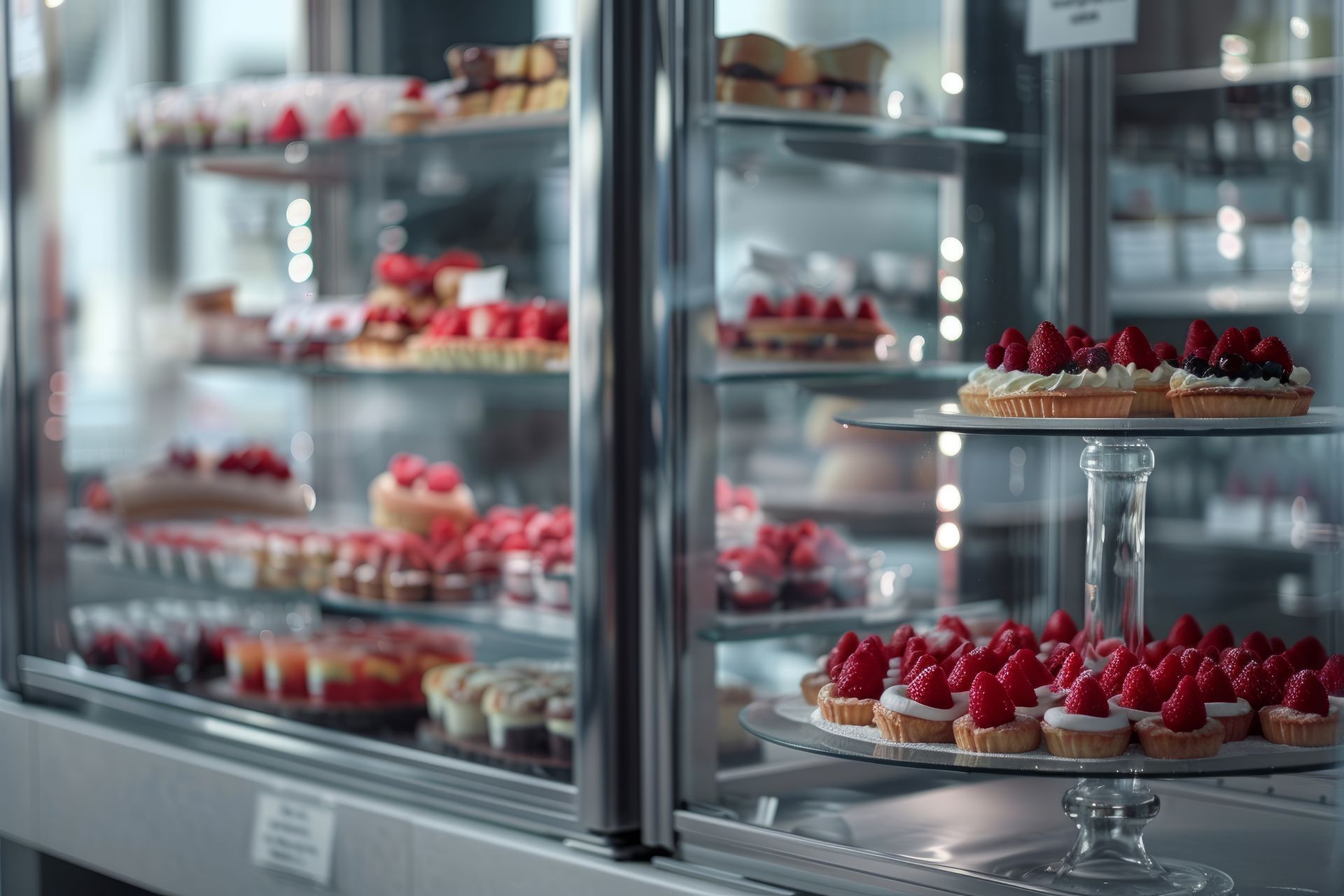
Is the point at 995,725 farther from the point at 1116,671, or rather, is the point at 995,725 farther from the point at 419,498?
the point at 419,498

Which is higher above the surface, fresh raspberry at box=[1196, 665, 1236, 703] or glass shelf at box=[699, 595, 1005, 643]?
fresh raspberry at box=[1196, 665, 1236, 703]

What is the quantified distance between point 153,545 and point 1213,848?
6.60ft

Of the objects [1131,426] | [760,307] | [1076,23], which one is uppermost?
[1076,23]

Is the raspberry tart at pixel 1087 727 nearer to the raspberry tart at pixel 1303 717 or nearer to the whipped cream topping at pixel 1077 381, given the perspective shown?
the raspberry tart at pixel 1303 717

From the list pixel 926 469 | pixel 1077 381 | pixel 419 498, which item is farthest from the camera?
pixel 419 498

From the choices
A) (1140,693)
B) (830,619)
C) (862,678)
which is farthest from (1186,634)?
(830,619)

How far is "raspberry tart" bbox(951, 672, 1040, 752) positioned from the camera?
5.12ft

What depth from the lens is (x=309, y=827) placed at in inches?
91.3

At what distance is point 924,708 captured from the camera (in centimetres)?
161

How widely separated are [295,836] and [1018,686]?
3.87 feet

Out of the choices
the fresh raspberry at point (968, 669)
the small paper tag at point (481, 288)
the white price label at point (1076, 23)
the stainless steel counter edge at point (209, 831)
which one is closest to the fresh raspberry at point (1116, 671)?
the fresh raspberry at point (968, 669)

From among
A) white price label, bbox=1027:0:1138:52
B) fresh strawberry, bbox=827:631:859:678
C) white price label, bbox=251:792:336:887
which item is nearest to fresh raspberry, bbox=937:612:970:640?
fresh strawberry, bbox=827:631:859:678

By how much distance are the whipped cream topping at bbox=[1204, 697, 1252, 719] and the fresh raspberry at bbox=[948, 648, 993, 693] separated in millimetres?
212

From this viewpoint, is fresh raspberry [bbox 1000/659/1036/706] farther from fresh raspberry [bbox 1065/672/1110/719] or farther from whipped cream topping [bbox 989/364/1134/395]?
whipped cream topping [bbox 989/364/1134/395]
